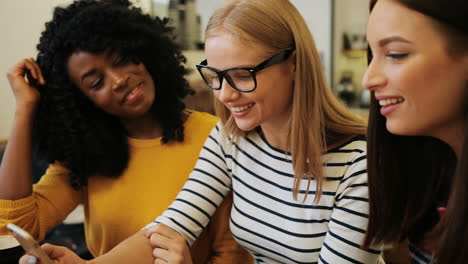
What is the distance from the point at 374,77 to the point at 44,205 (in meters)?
1.09

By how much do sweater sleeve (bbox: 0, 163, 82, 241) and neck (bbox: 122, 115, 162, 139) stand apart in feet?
0.83

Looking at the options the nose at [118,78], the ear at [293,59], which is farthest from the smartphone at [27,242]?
the ear at [293,59]

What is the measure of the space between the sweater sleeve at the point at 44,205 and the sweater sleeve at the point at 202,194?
42cm

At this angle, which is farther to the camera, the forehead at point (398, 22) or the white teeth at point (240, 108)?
the white teeth at point (240, 108)

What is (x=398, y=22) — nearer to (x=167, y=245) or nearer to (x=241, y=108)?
(x=241, y=108)

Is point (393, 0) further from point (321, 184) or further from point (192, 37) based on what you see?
point (192, 37)

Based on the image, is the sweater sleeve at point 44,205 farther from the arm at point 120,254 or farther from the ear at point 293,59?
the ear at point 293,59

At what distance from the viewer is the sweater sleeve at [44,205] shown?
4.10 feet

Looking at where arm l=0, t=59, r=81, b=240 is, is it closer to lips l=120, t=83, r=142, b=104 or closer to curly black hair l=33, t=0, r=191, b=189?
curly black hair l=33, t=0, r=191, b=189

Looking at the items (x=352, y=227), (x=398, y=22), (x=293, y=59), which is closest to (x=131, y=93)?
(x=293, y=59)

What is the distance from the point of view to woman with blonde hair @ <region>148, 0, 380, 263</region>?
0.95 metres

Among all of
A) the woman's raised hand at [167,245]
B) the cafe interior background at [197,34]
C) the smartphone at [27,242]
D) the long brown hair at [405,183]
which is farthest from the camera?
the cafe interior background at [197,34]

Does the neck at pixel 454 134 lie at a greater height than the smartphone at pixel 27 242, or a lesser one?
greater

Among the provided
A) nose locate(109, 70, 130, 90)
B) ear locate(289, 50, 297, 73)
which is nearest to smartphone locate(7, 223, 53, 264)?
nose locate(109, 70, 130, 90)
